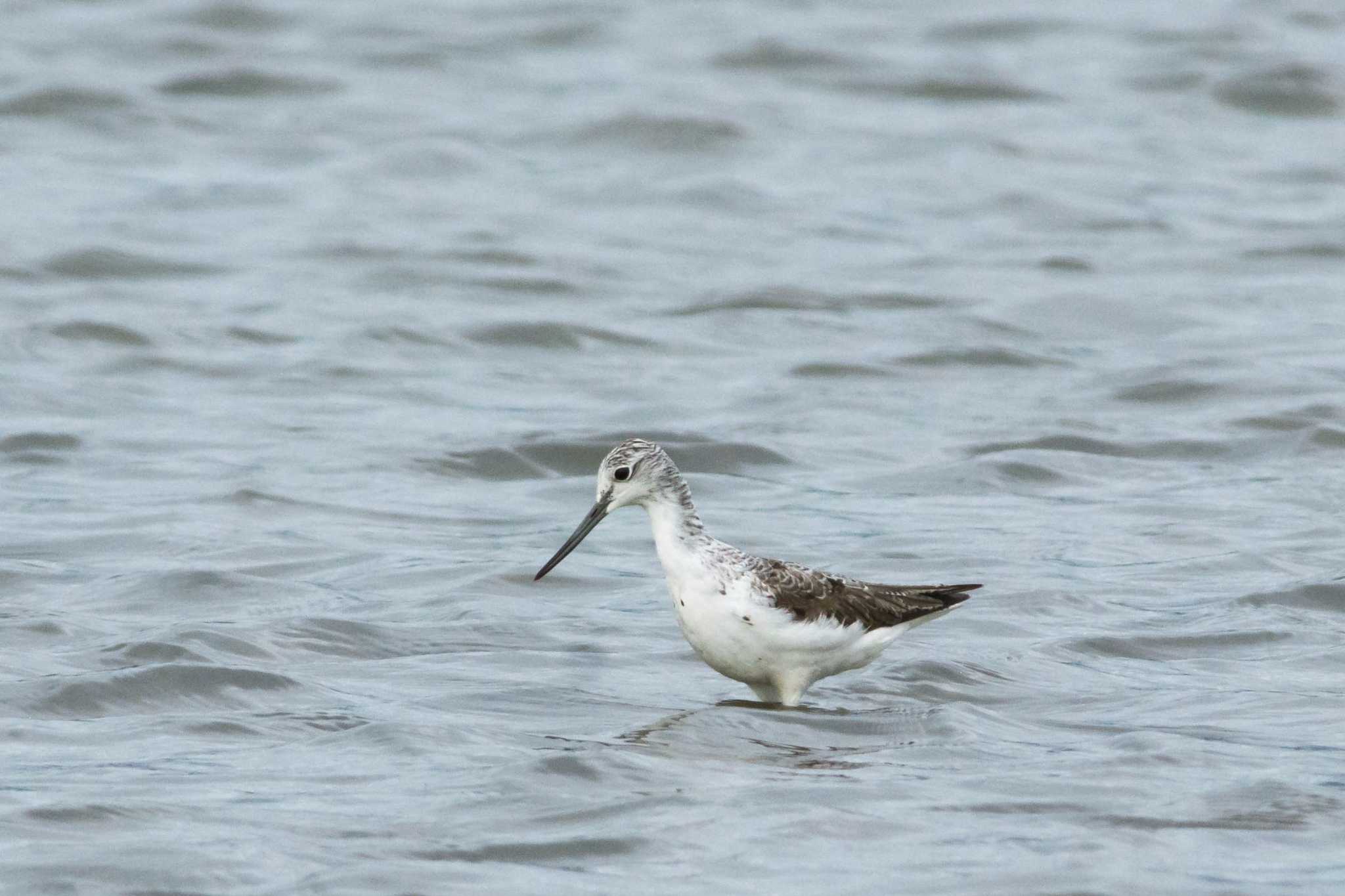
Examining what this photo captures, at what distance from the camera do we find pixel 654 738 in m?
9.62

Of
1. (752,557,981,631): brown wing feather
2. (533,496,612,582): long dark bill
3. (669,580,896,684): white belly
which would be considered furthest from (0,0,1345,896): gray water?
(533,496,612,582): long dark bill

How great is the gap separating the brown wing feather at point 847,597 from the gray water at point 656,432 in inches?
18.5

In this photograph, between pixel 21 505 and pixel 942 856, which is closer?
pixel 942 856

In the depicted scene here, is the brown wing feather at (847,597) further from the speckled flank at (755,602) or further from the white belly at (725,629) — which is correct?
the white belly at (725,629)

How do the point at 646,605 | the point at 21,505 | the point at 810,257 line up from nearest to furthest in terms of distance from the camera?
1. the point at 646,605
2. the point at 21,505
3. the point at 810,257

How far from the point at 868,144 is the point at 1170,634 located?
15485mm

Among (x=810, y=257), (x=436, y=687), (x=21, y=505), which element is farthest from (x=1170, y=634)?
(x=810, y=257)

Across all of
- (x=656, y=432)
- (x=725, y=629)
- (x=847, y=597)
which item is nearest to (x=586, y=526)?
(x=725, y=629)

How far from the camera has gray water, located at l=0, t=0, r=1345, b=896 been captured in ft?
28.0

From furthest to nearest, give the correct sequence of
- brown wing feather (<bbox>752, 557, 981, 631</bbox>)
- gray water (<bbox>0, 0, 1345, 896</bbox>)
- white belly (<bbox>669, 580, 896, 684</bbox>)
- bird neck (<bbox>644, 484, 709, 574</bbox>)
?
bird neck (<bbox>644, 484, 709, 574</bbox>)
brown wing feather (<bbox>752, 557, 981, 631</bbox>)
white belly (<bbox>669, 580, 896, 684</bbox>)
gray water (<bbox>0, 0, 1345, 896</bbox>)

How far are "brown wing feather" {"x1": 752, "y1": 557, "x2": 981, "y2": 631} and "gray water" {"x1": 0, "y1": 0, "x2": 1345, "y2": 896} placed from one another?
0.47 metres

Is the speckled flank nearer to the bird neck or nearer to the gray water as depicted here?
the bird neck

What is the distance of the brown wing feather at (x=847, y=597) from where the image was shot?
32.6 feet

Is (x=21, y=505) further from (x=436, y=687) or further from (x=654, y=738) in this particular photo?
(x=654, y=738)
